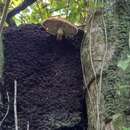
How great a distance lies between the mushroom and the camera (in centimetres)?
277

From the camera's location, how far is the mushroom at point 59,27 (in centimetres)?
277

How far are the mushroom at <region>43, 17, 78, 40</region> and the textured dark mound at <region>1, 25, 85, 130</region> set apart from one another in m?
0.07

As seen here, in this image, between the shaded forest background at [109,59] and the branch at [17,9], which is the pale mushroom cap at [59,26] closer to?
the shaded forest background at [109,59]

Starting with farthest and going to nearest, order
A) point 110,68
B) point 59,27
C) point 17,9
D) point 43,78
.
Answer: point 17,9 → point 59,27 → point 43,78 → point 110,68

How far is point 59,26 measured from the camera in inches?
111

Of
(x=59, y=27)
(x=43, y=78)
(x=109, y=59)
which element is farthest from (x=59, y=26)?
(x=109, y=59)

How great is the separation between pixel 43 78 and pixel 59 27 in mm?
445

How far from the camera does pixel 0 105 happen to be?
94.1 inches

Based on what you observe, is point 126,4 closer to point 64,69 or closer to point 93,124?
point 64,69

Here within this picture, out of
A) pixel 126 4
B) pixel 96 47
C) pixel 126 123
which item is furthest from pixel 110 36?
pixel 126 123

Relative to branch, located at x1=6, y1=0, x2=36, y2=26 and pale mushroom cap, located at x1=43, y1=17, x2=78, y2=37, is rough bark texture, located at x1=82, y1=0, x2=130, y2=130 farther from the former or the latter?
branch, located at x1=6, y1=0, x2=36, y2=26

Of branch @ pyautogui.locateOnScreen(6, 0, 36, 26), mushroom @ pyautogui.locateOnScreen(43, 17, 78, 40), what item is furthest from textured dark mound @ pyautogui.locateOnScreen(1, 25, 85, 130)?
branch @ pyautogui.locateOnScreen(6, 0, 36, 26)

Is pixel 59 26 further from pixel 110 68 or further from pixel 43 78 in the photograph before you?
pixel 110 68

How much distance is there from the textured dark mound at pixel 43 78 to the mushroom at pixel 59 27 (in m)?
0.07
